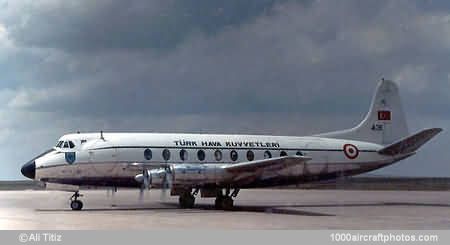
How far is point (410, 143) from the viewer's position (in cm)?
2983

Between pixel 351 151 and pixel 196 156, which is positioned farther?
pixel 351 151

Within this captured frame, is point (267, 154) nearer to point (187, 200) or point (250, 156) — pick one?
point (250, 156)

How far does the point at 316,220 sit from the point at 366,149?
1062 cm

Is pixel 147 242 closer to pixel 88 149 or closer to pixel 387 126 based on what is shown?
pixel 88 149

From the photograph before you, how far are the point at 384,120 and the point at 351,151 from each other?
10.1 ft

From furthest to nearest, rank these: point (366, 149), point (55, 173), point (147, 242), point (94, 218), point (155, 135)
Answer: point (366, 149) < point (155, 135) < point (55, 173) < point (94, 218) < point (147, 242)

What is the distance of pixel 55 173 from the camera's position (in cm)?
2458

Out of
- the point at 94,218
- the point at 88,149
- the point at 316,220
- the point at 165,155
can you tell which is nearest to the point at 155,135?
the point at 165,155

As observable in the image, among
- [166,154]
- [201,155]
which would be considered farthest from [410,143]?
[166,154]

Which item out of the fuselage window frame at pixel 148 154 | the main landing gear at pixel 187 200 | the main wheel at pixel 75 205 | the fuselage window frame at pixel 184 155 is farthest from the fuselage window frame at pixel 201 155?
the main wheel at pixel 75 205

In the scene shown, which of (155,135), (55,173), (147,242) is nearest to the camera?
(147,242)

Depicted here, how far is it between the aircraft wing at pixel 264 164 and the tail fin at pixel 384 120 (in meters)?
7.18

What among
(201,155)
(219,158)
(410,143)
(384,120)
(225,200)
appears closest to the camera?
(201,155)

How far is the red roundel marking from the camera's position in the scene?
30.2 metres
